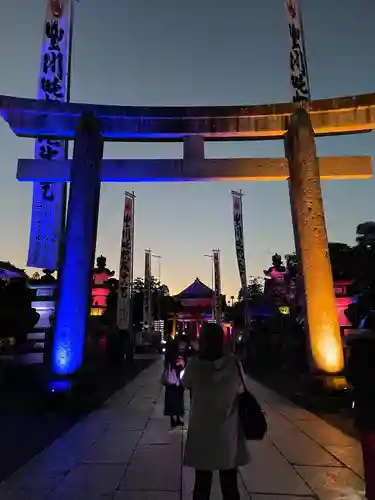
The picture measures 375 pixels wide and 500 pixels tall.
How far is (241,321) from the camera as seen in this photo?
3538 cm

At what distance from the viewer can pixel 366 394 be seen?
2.52 m

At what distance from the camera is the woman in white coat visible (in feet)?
9.57

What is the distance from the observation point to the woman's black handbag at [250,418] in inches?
117

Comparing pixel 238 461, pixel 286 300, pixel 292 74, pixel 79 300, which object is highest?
pixel 292 74

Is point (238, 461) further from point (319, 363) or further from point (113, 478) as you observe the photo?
point (319, 363)

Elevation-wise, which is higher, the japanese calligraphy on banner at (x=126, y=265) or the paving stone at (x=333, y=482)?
the japanese calligraphy on banner at (x=126, y=265)

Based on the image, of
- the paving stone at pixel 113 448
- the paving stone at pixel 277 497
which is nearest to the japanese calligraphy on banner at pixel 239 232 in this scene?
the paving stone at pixel 113 448

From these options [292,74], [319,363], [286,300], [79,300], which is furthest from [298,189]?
[286,300]

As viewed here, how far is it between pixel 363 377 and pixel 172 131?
29.9 ft

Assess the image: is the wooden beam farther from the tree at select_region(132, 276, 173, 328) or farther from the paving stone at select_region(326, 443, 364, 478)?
the tree at select_region(132, 276, 173, 328)

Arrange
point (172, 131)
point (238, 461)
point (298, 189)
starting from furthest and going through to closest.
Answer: point (172, 131) → point (298, 189) → point (238, 461)

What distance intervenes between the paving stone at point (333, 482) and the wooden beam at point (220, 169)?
23.4 feet

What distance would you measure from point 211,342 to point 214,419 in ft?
1.64

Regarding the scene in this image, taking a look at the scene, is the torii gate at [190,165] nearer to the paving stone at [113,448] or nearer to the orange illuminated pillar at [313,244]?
the orange illuminated pillar at [313,244]
